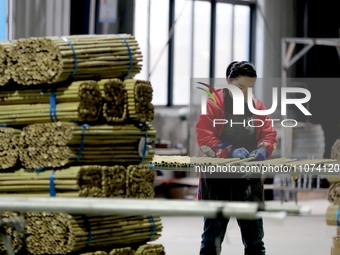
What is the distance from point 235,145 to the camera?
9.35 meters

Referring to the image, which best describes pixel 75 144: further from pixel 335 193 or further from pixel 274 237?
pixel 274 237

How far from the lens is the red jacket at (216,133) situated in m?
9.21

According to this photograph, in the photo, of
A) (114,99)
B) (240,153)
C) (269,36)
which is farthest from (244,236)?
(269,36)

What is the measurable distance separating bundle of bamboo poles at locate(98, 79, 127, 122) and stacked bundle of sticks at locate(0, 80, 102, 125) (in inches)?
2.1

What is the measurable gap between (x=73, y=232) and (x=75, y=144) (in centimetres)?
60

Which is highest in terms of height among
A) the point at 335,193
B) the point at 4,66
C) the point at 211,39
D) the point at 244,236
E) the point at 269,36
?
the point at 269,36

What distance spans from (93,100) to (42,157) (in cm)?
53

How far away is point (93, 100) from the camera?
7.14m

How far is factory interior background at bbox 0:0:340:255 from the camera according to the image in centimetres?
1583

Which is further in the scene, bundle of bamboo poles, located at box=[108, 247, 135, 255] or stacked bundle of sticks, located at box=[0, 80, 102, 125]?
bundle of bamboo poles, located at box=[108, 247, 135, 255]

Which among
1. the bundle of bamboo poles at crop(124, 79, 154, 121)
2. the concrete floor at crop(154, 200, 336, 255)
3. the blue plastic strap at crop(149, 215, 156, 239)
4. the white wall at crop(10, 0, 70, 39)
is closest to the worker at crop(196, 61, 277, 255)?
the blue plastic strap at crop(149, 215, 156, 239)

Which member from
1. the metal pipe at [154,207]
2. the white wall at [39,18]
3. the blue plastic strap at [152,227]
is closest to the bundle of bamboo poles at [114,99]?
the blue plastic strap at [152,227]

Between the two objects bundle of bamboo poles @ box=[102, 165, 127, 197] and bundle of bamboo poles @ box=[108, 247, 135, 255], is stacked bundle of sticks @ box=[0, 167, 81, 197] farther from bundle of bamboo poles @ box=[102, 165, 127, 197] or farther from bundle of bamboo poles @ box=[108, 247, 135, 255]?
bundle of bamboo poles @ box=[108, 247, 135, 255]

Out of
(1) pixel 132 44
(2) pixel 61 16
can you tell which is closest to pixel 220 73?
(2) pixel 61 16
